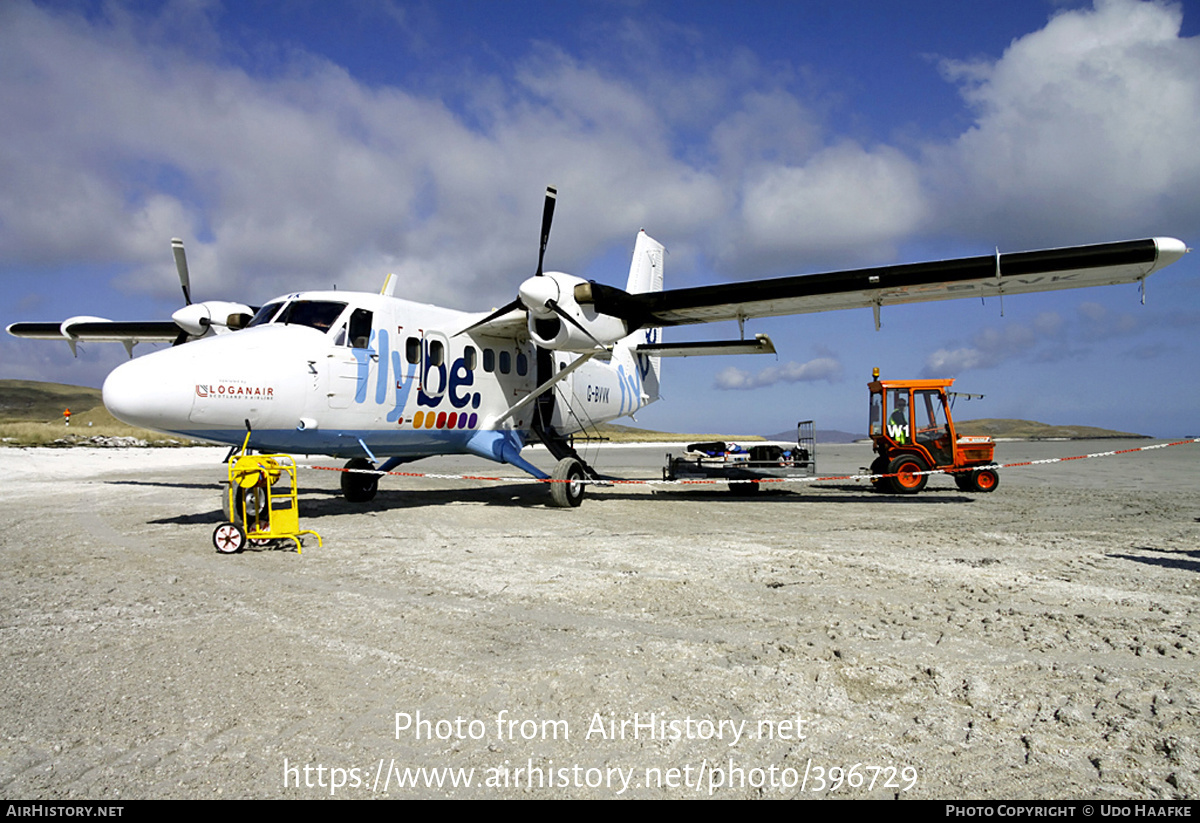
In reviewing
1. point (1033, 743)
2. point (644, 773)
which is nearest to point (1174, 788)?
point (1033, 743)

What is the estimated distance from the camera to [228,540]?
700cm

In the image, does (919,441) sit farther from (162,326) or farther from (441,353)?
(162,326)

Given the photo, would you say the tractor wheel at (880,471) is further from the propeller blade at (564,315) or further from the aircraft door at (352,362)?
the aircraft door at (352,362)

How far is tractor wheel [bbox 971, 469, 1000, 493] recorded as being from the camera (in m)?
14.1

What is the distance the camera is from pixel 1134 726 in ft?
9.46

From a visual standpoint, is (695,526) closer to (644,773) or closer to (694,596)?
(694,596)

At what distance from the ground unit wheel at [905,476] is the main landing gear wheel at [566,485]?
6.41 m

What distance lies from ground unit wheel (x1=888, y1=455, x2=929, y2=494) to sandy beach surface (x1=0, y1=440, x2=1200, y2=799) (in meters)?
5.62

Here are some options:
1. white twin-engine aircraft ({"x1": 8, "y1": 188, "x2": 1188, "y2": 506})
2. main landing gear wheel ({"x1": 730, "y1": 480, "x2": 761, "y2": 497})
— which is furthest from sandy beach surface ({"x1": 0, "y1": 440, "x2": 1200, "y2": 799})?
main landing gear wheel ({"x1": 730, "y1": 480, "x2": 761, "y2": 497})

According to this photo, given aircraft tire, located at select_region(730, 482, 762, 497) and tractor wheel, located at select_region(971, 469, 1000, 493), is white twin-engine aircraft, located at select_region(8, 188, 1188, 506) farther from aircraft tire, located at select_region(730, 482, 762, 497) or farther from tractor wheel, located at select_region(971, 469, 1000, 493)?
tractor wheel, located at select_region(971, 469, 1000, 493)

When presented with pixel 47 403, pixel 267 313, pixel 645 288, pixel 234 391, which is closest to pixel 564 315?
pixel 267 313

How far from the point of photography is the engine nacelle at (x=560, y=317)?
1071cm

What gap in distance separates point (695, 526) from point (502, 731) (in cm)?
673

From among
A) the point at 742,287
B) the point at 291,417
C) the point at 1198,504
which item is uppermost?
the point at 742,287
